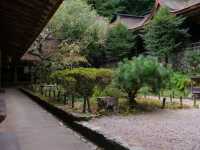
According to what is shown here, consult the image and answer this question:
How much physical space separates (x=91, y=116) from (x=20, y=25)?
3.17 metres

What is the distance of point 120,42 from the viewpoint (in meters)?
28.4

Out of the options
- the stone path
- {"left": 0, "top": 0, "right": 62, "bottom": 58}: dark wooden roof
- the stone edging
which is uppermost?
{"left": 0, "top": 0, "right": 62, "bottom": 58}: dark wooden roof

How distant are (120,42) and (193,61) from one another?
31.4 ft

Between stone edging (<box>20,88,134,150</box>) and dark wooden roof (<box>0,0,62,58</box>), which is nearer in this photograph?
stone edging (<box>20,88,134,150</box>)

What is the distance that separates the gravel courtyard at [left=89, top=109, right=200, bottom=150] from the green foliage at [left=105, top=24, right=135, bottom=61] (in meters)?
16.9

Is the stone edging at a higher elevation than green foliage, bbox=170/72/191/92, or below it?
below

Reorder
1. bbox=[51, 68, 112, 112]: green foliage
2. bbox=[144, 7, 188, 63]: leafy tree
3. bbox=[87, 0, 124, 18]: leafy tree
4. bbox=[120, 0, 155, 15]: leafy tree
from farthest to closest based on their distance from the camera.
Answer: bbox=[120, 0, 155, 15]: leafy tree < bbox=[87, 0, 124, 18]: leafy tree < bbox=[144, 7, 188, 63]: leafy tree < bbox=[51, 68, 112, 112]: green foliage

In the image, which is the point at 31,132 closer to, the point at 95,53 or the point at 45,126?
the point at 45,126

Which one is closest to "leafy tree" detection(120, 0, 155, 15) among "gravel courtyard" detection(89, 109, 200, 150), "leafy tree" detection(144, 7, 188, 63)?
"leafy tree" detection(144, 7, 188, 63)

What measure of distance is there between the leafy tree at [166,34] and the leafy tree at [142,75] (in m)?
10.6

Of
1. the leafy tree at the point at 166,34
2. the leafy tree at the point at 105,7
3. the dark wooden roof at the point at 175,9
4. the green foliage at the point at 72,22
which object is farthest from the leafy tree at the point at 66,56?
the leafy tree at the point at 105,7

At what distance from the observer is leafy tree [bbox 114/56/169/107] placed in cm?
1157

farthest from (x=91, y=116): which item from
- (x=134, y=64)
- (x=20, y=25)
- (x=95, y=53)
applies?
(x=95, y=53)

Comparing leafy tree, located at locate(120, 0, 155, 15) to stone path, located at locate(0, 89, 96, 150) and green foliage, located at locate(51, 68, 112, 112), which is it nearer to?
green foliage, located at locate(51, 68, 112, 112)
